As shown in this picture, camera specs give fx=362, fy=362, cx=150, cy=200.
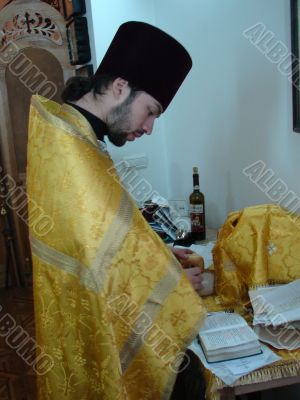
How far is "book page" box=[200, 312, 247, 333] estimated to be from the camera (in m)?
0.88

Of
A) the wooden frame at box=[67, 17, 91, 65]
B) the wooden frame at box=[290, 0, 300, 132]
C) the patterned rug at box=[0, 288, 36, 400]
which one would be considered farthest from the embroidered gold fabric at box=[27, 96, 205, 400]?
the wooden frame at box=[67, 17, 91, 65]

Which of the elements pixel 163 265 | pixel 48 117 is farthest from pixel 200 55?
pixel 163 265

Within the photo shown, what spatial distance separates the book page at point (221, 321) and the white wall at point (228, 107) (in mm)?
556

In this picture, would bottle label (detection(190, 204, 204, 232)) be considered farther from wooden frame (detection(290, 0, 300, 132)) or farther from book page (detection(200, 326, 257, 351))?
book page (detection(200, 326, 257, 351))

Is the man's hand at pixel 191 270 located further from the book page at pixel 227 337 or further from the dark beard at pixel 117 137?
the dark beard at pixel 117 137

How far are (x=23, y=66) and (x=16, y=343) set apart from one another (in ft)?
6.12

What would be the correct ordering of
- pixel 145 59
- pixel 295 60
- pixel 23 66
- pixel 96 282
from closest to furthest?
1. pixel 96 282
2. pixel 145 59
3. pixel 295 60
4. pixel 23 66

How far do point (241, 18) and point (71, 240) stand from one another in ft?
3.64

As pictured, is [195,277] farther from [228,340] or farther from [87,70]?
[87,70]

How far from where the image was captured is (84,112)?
36.6 inches

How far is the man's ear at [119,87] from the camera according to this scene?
0.96 m

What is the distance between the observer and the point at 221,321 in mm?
918

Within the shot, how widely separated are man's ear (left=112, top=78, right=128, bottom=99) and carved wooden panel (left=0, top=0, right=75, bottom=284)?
170cm

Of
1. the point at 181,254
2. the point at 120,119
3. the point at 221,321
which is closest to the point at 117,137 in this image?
the point at 120,119
